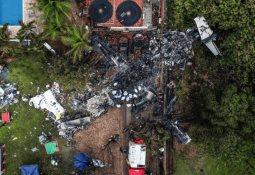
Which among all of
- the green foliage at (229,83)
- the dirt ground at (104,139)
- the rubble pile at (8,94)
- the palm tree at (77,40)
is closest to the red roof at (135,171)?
the dirt ground at (104,139)

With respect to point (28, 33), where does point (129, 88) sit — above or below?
below

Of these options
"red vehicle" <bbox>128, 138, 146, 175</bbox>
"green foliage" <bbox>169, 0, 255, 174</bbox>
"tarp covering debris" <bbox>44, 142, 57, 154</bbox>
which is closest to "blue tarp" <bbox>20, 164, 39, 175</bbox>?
"tarp covering debris" <bbox>44, 142, 57, 154</bbox>

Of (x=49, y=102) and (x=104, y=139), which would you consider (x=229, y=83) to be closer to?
(x=104, y=139)

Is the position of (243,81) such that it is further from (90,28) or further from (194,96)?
(90,28)

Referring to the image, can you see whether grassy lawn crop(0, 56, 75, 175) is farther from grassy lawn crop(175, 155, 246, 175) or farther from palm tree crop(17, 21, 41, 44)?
grassy lawn crop(175, 155, 246, 175)

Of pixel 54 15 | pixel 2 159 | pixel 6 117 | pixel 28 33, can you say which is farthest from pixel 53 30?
pixel 2 159

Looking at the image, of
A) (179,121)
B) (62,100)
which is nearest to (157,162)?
(179,121)

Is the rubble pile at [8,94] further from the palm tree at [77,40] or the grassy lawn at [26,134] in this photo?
the palm tree at [77,40]
